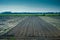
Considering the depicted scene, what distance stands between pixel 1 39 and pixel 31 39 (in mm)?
3513

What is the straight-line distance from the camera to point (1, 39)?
735 inches

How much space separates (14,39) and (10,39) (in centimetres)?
46

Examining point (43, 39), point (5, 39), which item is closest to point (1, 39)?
point (5, 39)

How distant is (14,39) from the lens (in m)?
18.4

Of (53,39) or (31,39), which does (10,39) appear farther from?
(53,39)

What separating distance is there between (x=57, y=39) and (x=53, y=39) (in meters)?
0.47

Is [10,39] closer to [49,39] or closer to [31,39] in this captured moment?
[31,39]

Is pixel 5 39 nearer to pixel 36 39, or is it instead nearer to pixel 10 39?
pixel 10 39

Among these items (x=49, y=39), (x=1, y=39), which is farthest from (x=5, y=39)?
(x=49, y=39)

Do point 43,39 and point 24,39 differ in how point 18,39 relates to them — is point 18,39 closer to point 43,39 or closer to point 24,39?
point 24,39

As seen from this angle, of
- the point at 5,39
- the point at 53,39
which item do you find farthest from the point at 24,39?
the point at 53,39

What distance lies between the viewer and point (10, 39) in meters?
18.4

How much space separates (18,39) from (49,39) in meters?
3.66

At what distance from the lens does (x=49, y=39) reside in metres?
18.9
